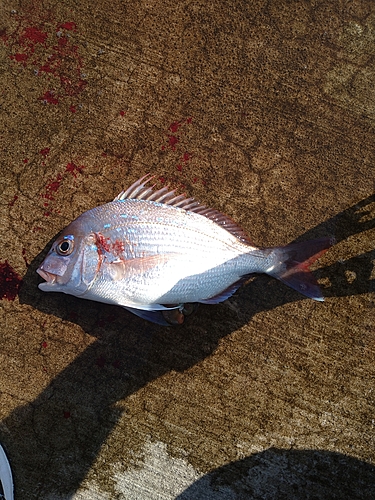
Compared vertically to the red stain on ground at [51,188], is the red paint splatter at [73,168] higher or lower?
higher

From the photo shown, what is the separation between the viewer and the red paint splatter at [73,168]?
3.36m

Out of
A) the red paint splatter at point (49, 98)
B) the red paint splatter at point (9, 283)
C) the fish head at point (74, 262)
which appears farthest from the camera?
the red paint splatter at point (49, 98)

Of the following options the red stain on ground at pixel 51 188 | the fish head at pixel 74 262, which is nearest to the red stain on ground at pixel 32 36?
the red stain on ground at pixel 51 188

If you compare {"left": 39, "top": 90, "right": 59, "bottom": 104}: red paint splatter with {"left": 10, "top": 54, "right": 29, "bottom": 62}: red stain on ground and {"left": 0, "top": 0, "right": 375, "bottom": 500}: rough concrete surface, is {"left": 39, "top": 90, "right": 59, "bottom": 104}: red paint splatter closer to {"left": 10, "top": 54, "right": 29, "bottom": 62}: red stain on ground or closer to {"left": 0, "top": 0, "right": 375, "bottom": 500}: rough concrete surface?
{"left": 0, "top": 0, "right": 375, "bottom": 500}: rough concrete surface

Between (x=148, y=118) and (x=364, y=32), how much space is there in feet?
6.92

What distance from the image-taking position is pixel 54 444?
3252 mm

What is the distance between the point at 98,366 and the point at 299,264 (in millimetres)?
1924

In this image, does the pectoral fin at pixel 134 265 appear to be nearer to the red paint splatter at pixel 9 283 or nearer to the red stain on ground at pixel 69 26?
the red paint splatter at pixel 9 283

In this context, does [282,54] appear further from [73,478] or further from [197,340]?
[73,478]

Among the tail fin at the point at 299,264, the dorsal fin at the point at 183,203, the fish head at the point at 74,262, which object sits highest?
the dorsal fin at the point at 183,203

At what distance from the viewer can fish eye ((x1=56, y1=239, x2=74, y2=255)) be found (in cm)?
289

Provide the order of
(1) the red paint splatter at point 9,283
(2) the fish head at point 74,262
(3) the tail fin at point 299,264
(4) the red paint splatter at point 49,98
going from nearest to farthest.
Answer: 1. (2) the fish head at point 74,262
2. (3) the tail fin at point 299,264
3. (1) the red paint splatter at point 9,283
4. (4) the red paint splatter at point 49,98

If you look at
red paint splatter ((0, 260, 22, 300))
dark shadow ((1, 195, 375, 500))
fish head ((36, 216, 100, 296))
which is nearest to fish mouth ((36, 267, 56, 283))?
fish head ((36, 216, 100, 296))

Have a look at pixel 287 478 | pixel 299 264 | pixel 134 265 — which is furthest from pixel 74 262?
pixel 287 478
